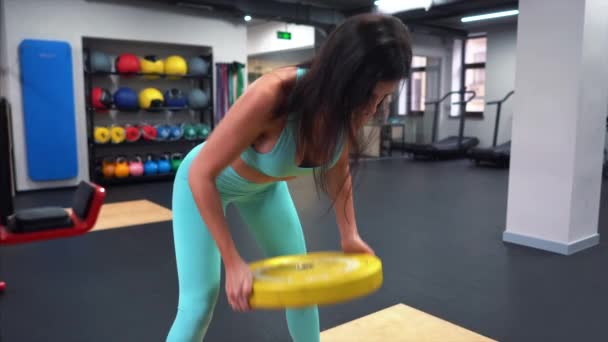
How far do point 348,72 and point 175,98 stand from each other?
5.78 meters

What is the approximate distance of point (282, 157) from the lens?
104 cm

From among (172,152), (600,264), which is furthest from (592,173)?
(172,152)

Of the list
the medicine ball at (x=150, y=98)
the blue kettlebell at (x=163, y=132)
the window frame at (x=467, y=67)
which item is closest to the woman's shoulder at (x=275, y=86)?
the medicine ball at (x=150, y=98)

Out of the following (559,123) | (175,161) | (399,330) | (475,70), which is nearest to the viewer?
(399,330)

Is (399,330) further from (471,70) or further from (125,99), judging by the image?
(471,70)

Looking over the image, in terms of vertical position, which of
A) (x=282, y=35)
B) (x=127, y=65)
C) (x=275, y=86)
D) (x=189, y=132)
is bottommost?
(x=189, y=132)

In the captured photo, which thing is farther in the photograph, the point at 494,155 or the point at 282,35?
the point at 282,35

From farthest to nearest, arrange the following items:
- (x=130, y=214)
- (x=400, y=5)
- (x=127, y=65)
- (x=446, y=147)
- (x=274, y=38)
Answer: (x=274, y=38)
(x=446, y=147)
(x=400, y=5)
(x=127, y=65)
(x=130, y=214)

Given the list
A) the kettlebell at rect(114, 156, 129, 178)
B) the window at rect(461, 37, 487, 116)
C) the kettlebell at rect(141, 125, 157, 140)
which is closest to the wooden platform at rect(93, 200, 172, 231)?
the kettlebell at rect(114, 156, 129, 178)

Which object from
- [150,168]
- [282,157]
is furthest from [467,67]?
[282,157]

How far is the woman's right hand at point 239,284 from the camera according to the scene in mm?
920

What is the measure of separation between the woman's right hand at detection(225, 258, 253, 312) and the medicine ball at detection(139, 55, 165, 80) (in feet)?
18.5

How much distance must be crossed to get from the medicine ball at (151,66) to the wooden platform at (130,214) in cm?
197

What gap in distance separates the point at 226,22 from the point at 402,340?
235 inches
